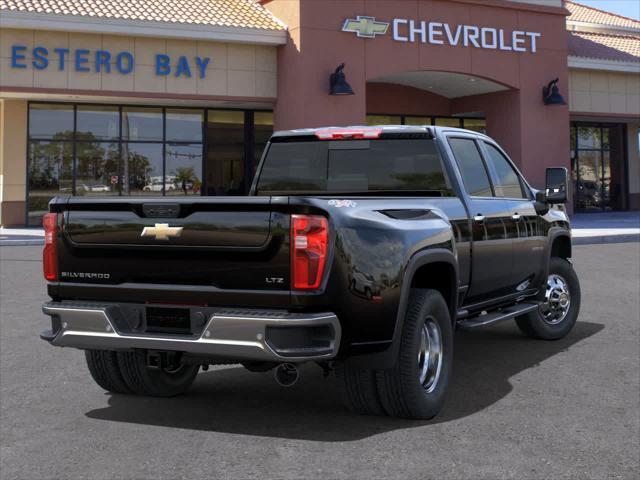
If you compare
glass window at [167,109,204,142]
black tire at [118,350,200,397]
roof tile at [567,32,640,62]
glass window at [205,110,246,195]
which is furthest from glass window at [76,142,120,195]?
black tire at [118,350,200,397]

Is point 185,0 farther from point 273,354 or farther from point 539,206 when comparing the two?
point 273,354

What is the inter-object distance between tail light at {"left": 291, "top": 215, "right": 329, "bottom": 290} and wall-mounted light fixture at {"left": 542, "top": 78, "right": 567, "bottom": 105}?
26737 millimetres

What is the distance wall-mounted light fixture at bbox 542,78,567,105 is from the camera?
29406mm

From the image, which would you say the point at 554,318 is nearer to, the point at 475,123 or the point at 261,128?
the point at 261,128

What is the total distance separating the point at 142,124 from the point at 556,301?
2272 cm

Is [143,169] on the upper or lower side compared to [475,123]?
lower

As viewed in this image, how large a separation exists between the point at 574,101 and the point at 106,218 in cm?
2994

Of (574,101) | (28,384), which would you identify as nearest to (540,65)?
(574,101)

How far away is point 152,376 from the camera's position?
223 inches

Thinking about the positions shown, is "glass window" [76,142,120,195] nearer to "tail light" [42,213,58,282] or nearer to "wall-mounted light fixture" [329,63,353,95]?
"wall-mounted light fixture" [329,63,353,95]

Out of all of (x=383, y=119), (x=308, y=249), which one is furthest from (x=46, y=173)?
(x=308, y=249)

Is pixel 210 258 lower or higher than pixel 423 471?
higher

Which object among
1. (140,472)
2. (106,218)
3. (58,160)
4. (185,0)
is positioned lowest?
(140,472)

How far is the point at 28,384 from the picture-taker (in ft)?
20.5
